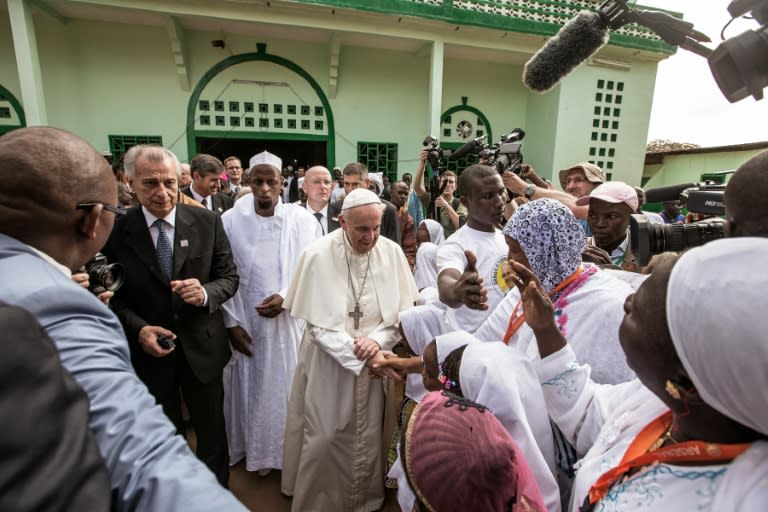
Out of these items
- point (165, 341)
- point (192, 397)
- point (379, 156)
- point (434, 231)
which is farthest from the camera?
point (379, 156)

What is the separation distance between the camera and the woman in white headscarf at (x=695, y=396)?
2.09 feet

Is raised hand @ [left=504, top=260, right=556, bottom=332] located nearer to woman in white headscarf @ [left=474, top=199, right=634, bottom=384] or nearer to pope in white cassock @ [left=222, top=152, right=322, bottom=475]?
woman in white headscarf @ [left=474, top=199, right=634, bottom=384]

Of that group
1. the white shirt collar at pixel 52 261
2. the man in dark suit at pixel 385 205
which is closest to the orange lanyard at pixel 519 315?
the white shirt collar at pixel 52 261

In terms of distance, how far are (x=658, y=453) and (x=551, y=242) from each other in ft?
3.32

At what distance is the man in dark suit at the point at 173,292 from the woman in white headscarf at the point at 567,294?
5.57 ft

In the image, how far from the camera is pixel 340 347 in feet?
7.92

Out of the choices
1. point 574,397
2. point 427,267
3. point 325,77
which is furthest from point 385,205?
point 325,77

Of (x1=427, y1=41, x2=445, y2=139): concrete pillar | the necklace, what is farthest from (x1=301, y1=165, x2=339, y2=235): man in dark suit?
(x1=427, y1=41, x2=445, y2=139): concrete pillar

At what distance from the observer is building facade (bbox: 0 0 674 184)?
27.3 feet

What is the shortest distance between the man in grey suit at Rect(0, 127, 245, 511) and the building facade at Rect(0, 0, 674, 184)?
8594 millimetres

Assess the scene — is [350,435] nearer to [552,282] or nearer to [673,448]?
[552,282]

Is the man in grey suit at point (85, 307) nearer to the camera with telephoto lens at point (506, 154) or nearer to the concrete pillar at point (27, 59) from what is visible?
the camera with telephoto lens at point (506, 154)

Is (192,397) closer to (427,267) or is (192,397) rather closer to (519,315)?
(519,315)

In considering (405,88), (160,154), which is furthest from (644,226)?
→ (405,88)
